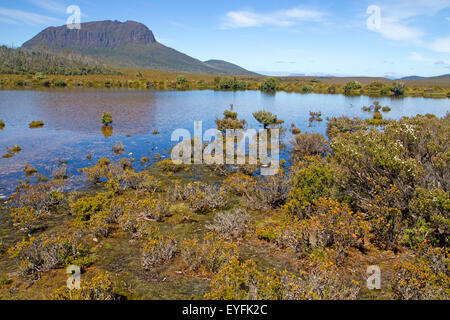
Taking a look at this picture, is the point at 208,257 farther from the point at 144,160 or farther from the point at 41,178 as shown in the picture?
the point at 144,160

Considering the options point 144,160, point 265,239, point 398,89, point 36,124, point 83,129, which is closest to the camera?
point 265,239

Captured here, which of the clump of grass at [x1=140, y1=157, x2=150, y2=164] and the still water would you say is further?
the clump of grass at [x1=140, y1=157, x2=150, y2=164]

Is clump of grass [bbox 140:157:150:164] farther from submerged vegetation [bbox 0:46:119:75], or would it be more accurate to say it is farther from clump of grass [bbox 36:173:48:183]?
submerged vegetation [bbox 0:46:119:75]

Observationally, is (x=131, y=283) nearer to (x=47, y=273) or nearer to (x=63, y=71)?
(x=47, y=273)

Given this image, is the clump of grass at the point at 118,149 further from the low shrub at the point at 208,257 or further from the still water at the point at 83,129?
the low shrub at the point at 208,257

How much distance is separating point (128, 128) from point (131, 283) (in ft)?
88.2

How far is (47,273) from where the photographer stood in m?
7.64

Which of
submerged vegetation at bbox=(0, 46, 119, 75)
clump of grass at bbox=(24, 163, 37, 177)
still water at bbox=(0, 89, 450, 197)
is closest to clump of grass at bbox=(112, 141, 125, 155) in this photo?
still water at bbox=(0, 89, 450, 197)

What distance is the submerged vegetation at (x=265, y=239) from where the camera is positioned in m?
6.21

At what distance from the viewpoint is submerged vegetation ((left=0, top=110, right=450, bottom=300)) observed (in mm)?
6207

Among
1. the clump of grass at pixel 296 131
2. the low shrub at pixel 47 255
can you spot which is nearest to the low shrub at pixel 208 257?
the low shrub at pixel 47 255

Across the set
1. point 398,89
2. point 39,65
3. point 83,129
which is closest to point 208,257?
point 83,129

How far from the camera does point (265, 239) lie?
966 centimetres
